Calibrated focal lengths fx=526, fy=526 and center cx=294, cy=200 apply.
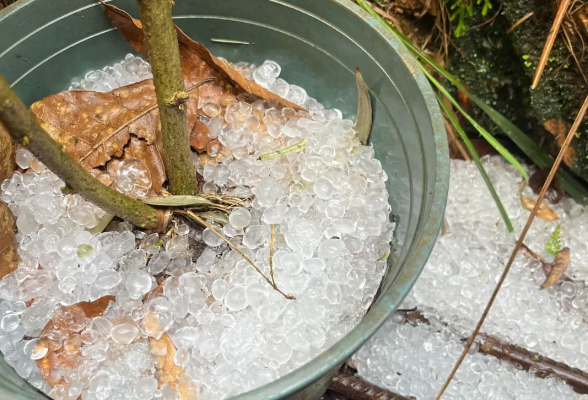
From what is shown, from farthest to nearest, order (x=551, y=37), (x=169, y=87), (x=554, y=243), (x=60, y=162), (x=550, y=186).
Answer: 1. (x=550, y=186)
2. (x=554, y=243)
3. (x=551, y=37)
4. (x=169, y=87)
5. (x=60, y=162)

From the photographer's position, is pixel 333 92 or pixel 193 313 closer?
pixel 193 313

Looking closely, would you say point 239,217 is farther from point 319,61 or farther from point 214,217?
point 319,61

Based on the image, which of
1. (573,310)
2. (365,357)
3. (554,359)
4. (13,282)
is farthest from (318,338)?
(573,310)

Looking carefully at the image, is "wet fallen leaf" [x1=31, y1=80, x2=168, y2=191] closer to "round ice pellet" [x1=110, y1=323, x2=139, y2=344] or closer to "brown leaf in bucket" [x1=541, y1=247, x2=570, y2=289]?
"round ice pellet" [x1=110, y1=323, x2=139, y2=344]

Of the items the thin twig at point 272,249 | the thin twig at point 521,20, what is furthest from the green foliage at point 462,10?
the thin twig at point 272,249

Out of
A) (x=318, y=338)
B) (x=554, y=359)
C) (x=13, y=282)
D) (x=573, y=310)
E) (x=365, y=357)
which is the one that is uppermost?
(x=573, y=310)

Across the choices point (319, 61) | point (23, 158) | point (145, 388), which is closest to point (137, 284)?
point (145, 388)

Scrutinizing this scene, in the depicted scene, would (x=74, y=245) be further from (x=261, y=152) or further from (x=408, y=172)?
(x=408, y=172)
